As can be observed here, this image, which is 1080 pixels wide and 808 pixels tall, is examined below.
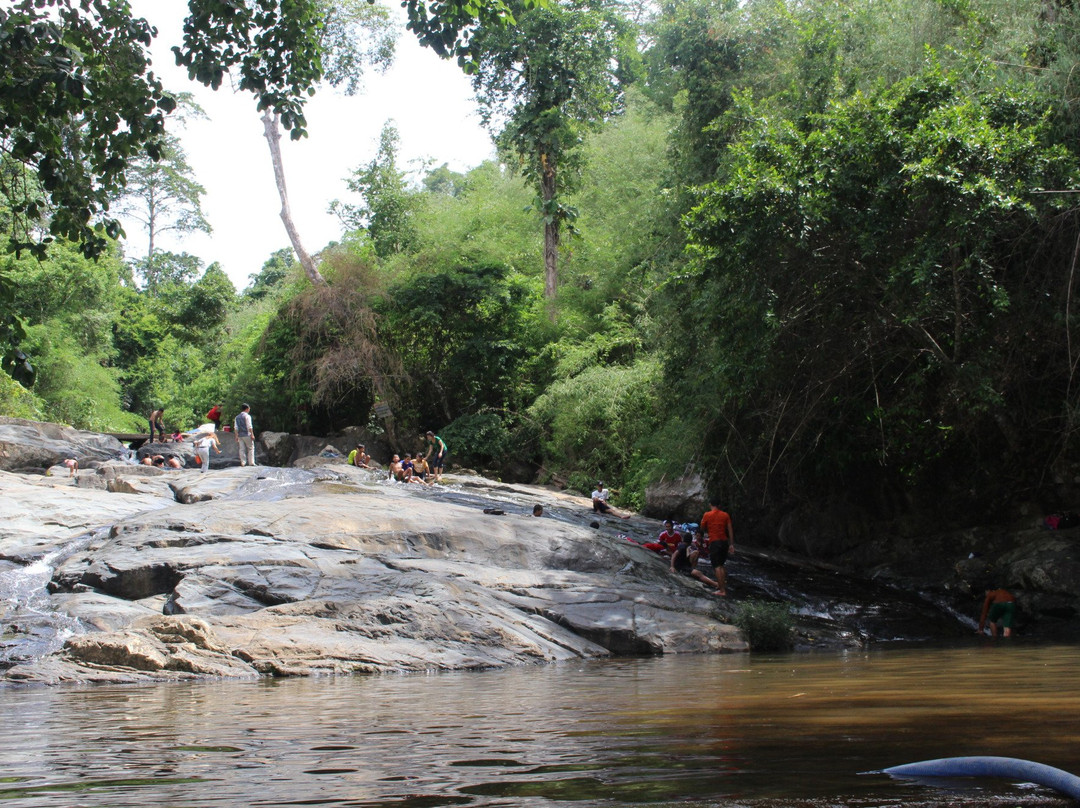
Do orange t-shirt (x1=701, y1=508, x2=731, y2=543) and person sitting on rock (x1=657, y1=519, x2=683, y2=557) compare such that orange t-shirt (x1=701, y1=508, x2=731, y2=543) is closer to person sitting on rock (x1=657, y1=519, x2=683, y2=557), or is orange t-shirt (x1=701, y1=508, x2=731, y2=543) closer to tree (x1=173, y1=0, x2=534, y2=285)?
person sitting on rock (x1=657, y1=519, x2=683, y2=557)

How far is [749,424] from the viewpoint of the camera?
61.2ft

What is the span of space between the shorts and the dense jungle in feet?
10.0

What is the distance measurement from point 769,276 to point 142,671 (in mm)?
11144

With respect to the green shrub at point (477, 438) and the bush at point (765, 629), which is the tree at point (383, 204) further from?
the bush at point (765, 629)

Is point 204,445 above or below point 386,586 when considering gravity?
above

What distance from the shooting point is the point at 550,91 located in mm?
33438

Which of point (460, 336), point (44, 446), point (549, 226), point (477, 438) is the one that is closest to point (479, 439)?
point (477, 438)

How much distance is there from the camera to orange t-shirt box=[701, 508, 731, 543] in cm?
1578

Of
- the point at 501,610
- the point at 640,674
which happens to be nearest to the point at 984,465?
the point at 501,610

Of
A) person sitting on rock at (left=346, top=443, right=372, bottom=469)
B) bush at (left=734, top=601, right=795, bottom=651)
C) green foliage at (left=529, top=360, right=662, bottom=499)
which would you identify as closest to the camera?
bush at (left=734, top=601, right=795, bottom=651)

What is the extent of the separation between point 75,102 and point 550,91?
28.0m

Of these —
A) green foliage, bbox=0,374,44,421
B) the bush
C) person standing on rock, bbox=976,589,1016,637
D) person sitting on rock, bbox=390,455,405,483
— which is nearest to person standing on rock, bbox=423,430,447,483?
person sitting on rock, bbox=390,455,405,483

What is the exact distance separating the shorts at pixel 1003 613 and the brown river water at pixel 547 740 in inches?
272

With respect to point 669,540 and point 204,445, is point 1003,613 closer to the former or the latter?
point 669,540
